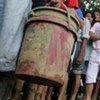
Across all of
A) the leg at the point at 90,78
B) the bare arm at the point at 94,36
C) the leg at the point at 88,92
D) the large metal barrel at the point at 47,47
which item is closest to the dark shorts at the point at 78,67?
the leg at the point at 90,78

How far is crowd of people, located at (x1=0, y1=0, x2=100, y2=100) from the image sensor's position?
4.59m

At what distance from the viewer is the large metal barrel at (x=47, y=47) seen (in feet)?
13.4

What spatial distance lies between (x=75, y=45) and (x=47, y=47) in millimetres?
1085

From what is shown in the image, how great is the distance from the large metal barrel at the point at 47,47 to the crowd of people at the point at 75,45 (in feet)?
0.71

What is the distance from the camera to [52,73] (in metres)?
4.09

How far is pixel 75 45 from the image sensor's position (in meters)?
5.14

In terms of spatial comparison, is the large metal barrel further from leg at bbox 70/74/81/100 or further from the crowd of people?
leg at bbox 70/74/81/100

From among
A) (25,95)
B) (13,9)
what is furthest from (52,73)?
(25,95)

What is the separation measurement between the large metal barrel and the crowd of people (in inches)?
8.5

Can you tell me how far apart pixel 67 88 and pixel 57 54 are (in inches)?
77.7

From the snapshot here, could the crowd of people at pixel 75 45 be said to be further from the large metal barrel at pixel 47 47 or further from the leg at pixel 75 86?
the large metal barrel at pixel 47 47

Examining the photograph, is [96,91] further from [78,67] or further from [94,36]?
[94,36]

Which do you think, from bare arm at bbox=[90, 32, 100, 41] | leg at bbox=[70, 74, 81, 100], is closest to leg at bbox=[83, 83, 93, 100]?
leg at bbox=[70, 74, 81, 100]

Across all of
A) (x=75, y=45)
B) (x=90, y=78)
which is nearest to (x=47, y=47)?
(x=75, y=45)
